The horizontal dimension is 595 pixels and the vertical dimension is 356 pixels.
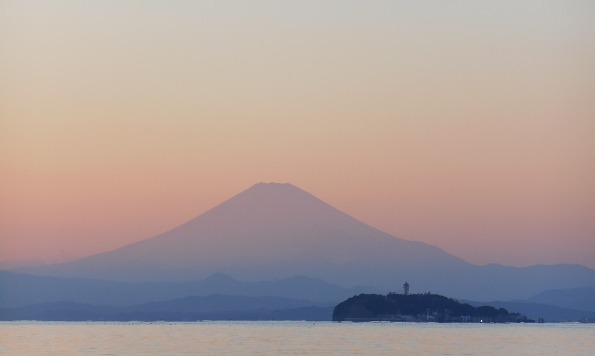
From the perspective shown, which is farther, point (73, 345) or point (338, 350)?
point (73, 345)

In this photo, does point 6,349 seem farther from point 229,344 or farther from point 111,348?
point 229,344

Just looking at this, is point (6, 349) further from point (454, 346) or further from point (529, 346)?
point (529, 346)

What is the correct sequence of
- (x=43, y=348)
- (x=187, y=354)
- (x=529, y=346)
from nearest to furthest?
(x=187, y=354), (x=43, y=348), (x=529, y=346)

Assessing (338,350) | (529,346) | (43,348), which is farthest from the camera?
(529,346)

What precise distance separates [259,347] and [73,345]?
20089mm

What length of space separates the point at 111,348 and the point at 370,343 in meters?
27.2

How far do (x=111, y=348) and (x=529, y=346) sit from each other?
134 ft

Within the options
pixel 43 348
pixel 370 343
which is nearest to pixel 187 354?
pixel 43 348

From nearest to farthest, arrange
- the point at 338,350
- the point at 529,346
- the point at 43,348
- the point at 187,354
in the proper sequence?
1. the point at 187,354
2. the point at 338,350
3. the point at 43,348
4. the point at 529,346

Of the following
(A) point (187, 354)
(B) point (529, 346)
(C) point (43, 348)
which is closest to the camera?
(A) point (187, 354)

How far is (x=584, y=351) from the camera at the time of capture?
111875 mm

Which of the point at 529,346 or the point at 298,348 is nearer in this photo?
the point at 298,348

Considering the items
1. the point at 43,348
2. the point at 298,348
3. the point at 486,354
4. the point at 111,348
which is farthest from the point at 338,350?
the point at 43,348

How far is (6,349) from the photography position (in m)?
112
